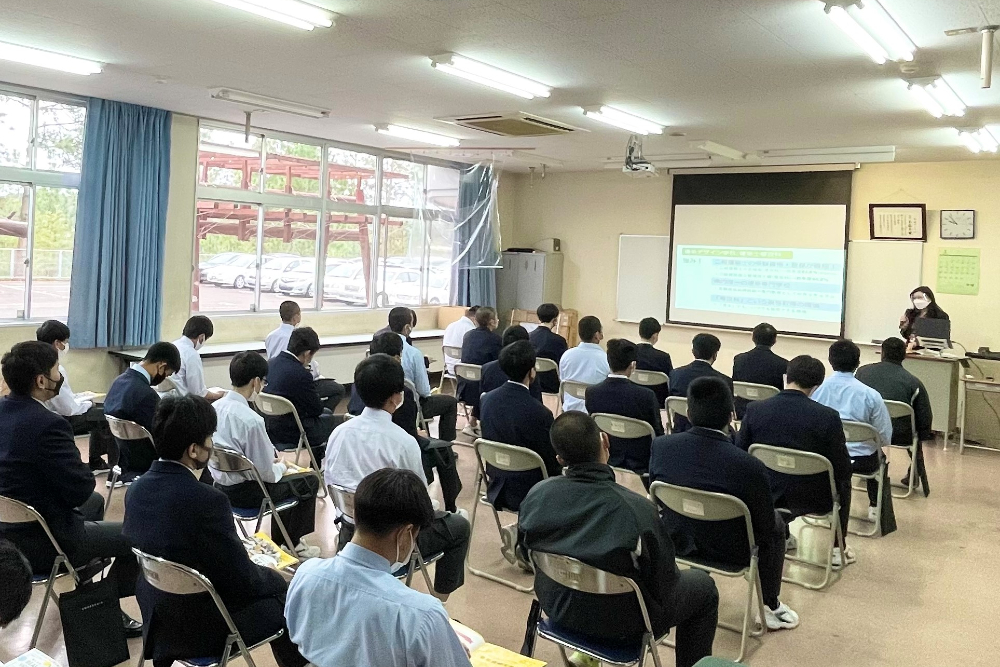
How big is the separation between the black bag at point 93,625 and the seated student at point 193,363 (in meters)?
2.50

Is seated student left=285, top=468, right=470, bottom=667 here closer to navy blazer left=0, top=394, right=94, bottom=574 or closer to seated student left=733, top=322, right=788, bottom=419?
navy blazer left=0, top=394, right=94, bottom=574

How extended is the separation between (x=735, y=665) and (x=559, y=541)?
794 millimetres

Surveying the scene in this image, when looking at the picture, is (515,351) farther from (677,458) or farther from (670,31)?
(670,31)

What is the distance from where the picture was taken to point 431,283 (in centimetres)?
1067

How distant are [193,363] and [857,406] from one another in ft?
13.8

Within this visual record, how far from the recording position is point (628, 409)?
15.1ft

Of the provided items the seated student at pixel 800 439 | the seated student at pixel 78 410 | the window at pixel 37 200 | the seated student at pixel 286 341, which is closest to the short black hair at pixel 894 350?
the seated student at pixel 800 439

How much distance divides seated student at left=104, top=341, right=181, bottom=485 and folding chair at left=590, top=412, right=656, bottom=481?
2.32 metres

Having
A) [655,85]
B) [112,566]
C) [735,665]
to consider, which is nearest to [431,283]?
[655,85]

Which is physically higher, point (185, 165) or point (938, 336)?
point (185, 165)

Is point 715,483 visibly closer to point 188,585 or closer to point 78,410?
point 188,585

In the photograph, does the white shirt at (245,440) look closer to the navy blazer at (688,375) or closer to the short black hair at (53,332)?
the short black hair at (53,332)

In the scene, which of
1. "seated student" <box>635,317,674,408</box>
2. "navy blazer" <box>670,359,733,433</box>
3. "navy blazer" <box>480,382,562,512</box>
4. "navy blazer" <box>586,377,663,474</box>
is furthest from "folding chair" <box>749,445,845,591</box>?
"seated student" <box>635,317,674,408</box>

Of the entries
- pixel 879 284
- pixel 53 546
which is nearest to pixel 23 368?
pixel 53 546
